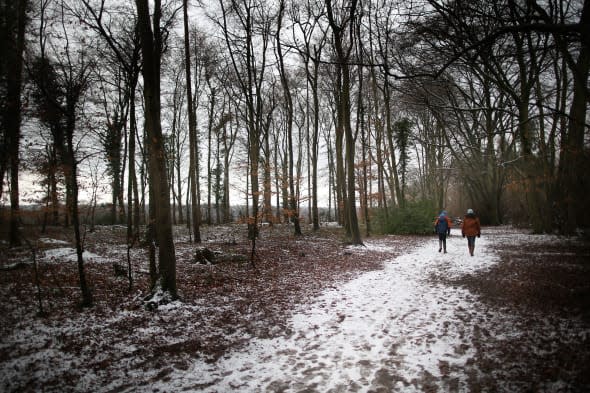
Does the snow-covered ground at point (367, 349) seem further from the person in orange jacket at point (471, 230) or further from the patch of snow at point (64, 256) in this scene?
the patch of snow at point (64, 256)

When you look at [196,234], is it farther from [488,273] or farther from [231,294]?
[488,273]

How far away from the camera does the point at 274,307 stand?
227 inches

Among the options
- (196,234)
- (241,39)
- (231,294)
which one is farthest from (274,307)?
(241,39)

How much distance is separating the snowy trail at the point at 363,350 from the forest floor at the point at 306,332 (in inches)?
0.8

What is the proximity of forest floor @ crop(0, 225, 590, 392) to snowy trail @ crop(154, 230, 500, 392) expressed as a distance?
0.02 metres

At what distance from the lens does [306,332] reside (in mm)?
4660

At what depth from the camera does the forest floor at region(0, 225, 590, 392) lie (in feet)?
10.9

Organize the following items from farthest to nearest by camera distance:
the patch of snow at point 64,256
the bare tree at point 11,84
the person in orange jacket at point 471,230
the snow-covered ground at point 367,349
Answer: the person in orange jacket at point 471,230
the patch of snow at point 64,256
the bare tree at point 11,84
the snow-covered ground at point 367,349

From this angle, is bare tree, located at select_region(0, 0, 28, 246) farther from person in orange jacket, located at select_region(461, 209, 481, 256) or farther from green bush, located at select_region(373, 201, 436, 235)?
green bush, located at select_region(373, 201, 436, 235)

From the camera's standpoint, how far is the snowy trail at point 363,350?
3309 millimetres

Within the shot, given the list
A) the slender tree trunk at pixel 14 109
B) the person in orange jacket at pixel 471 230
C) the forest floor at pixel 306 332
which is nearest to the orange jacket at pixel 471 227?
the person in orange jacket at pixel 471 230

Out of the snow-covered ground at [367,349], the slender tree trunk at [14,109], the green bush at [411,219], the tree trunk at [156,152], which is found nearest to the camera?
the snow-covered ground at [367,349]

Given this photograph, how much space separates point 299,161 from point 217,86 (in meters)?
13.8

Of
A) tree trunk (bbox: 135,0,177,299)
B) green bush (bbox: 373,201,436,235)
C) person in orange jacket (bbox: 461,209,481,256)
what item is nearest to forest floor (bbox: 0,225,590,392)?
tree trunk (bbox: 135,0,177,299)
